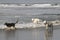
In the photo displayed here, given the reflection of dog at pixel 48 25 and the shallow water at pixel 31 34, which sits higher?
the reflection of dog at pixel 48 25

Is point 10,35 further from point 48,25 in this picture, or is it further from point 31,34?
point 48,25

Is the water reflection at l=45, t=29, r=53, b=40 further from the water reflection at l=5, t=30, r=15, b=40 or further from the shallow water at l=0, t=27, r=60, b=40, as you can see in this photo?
the water reflection at l=5, t=30, r=15, b=40

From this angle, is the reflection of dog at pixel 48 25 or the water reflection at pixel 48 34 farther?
the reflection of dog at pixel 48 25

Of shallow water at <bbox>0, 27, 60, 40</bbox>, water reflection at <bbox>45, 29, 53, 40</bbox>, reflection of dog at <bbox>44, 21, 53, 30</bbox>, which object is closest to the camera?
water reflection at <bbox>45, 29, 53, 40</bbox>

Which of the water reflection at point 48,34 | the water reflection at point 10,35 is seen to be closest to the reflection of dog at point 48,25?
the water reflection at point 48,34

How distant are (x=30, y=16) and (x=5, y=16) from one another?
74 centimetres

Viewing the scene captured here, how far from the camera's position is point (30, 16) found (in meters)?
9.83

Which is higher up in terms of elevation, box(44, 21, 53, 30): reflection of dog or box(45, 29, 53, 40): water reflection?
box(44, 21, 53, 30): reflection of dog

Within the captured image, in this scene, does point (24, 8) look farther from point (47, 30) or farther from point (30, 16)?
point (47, 30)

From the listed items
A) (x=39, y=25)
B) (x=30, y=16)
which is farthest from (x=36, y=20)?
(x=30, y=16)

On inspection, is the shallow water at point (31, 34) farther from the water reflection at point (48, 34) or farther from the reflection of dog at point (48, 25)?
the reflection of dog at point (48, 25)

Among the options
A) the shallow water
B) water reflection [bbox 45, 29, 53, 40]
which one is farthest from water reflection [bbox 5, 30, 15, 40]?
water reflection [bbox 45, 29, 53, 40]

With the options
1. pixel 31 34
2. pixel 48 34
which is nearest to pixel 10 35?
pixel 31 34

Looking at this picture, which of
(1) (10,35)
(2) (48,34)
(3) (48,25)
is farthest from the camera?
(3) (48,25)
